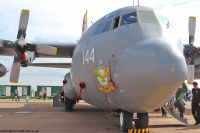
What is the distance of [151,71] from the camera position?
545 centimetres

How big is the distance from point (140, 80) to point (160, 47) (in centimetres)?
86

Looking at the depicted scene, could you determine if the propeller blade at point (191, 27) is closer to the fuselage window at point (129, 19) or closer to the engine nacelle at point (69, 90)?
the fuselage window at point (129, 19)

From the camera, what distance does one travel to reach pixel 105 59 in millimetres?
7031

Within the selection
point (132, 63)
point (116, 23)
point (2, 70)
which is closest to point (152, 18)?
point (116, 23)

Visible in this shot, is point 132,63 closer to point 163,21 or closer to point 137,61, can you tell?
point 137,61

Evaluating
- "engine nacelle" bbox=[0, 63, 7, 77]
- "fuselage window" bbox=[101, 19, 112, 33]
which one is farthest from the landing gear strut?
"fuselage window" bbox=[101, 19, 112, 33]

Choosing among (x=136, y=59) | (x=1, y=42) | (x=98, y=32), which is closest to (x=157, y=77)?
(x=136, y=59)

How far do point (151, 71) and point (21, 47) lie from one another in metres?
9.90

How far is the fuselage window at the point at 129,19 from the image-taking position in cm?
707

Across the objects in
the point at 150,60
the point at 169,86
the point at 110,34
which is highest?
the point at 110,34

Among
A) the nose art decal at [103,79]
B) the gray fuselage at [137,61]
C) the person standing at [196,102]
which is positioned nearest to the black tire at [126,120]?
the gray fuselage at [137,61]

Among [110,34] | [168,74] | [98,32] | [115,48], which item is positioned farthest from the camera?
[98,32]

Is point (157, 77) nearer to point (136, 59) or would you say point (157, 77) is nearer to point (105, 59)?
point (136, 59)

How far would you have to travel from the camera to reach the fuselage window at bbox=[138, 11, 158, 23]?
695cm
